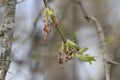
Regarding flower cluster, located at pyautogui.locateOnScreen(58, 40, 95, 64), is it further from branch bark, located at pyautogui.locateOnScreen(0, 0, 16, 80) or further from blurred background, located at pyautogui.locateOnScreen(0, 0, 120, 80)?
blurred background, located at pyautogui.locateOnScreen(0, 0, 120, 80)

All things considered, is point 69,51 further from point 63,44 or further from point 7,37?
point 7,37

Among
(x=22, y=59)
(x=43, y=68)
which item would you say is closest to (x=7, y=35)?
(x=22, y=59)

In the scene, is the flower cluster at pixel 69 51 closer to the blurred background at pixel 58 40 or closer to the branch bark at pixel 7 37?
the branch bark at pixel 7 37

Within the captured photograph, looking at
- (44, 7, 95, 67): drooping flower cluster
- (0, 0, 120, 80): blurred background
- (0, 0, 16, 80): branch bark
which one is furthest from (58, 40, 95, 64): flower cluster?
(0, 0, 120, 80): blurred background

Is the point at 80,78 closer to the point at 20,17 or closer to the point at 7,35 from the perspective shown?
the point at 20,17

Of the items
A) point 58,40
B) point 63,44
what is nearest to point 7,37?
point 63,44

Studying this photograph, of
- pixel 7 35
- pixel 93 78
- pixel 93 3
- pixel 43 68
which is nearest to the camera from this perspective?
pixel 7 35
